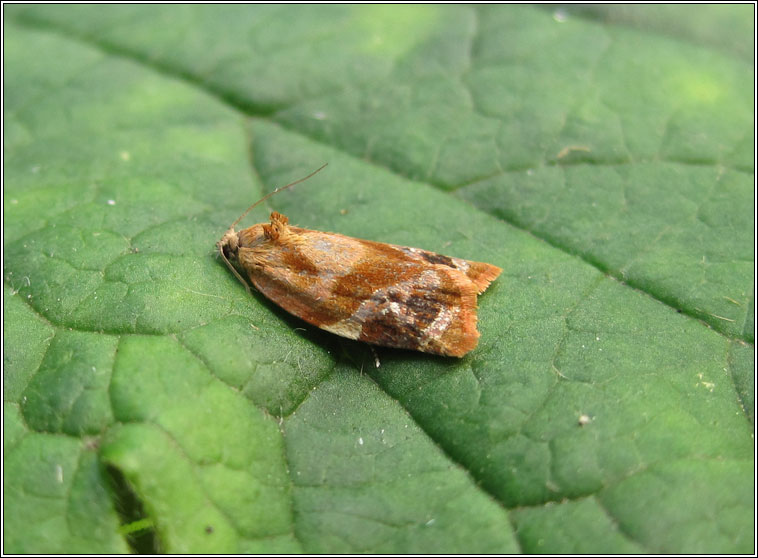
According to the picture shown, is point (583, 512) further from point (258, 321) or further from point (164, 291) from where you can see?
point (164, 291)

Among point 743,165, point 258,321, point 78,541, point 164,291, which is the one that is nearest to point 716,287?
point 743,165

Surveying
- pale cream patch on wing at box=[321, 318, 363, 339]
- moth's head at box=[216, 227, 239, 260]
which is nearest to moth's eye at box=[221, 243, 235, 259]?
moth's head at box=[216, 227, 239, 260]

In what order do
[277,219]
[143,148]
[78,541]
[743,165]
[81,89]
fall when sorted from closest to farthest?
[78,541] → [277,219] → [743,165] → [143,148] → [81,89]

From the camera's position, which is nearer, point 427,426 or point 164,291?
point 427,426

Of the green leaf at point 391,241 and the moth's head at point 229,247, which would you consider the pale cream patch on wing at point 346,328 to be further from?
the moth's head at point 229,247

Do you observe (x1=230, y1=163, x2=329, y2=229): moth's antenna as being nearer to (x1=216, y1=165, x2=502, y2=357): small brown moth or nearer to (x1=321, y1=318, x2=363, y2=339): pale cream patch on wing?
(x1=216, y1=165, x2=502, y2=357): small brown moth

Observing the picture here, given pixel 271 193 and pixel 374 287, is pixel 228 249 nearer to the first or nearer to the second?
pixel 271 193

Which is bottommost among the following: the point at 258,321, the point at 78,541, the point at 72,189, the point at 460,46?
the point at 78,541
